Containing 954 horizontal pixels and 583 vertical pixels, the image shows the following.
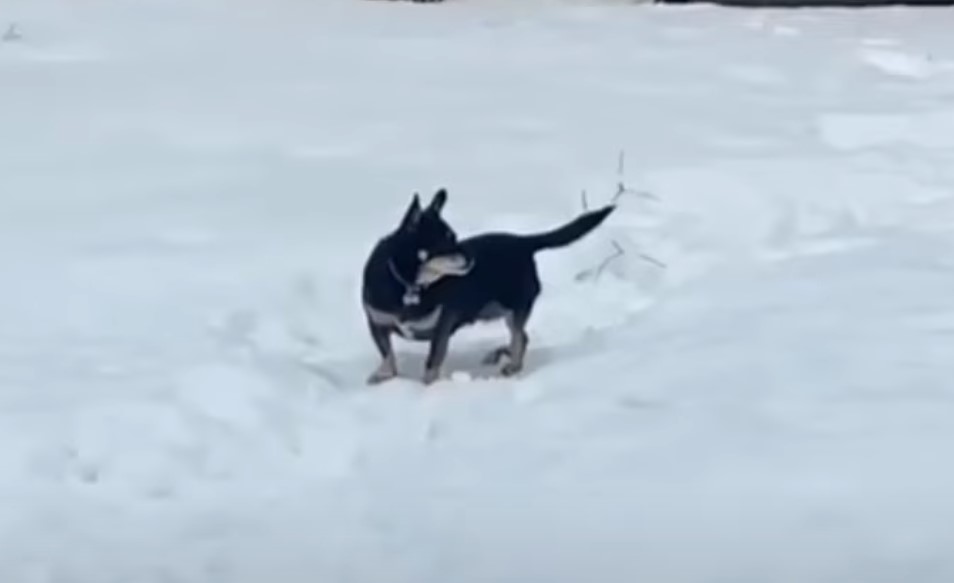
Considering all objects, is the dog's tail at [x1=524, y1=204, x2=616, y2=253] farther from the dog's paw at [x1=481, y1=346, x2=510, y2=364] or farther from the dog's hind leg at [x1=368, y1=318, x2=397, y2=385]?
the dog's hind leg at [x1=368, y1=318, x2=397, y2=385]

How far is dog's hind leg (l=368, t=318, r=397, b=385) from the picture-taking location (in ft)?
16.3

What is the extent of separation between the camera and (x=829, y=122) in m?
7.72

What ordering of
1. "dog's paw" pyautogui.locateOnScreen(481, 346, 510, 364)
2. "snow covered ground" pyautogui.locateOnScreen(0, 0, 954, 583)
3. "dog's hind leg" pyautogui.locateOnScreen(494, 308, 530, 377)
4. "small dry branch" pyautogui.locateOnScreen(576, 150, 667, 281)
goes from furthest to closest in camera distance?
"small dry branch" pyautogui.locateOnScreen(576, 150, 667, 281) → "dog's paw" pyautogui.locateOnScreen(481, 346, 510, 364) → "dog's hind leg" pyautogui.locateOnScreen(494, 308, 530, 377) → "snow covered ground" pyautogui.locateOnScreen(0, 0, 954, 583)

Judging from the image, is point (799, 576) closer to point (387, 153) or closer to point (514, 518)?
point (514, 518)

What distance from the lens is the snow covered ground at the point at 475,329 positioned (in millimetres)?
4105

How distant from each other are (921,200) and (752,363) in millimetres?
1857

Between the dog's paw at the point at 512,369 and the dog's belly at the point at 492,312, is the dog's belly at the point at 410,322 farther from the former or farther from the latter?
the dog's paw at the point at 512,369

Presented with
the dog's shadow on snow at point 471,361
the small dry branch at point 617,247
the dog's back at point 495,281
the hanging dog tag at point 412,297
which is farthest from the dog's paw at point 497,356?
the small dry branch at point 617,247

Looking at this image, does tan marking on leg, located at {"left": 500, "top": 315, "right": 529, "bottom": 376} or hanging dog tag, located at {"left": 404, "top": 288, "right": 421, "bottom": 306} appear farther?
tan marking on leg, located at {"left": 500, "top": 315, "right": 529, "bottom": 376}

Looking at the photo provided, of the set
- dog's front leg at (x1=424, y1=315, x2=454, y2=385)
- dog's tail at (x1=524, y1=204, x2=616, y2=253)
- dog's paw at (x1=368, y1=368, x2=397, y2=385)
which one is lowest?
dog's paw at (x1=368, y1=368, x2=397, y2=385)

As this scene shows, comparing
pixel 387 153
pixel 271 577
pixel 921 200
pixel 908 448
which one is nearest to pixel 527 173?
pixel 387 153

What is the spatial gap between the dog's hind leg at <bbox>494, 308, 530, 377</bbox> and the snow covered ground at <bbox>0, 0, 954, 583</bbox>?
3.1 inches

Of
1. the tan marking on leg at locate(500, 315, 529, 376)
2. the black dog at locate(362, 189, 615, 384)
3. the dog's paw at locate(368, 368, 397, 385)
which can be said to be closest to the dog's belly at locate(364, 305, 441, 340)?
the black dog at locate(362, 189, 615, 384)

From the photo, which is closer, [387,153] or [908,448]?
[908,448]
